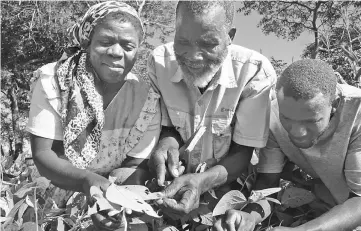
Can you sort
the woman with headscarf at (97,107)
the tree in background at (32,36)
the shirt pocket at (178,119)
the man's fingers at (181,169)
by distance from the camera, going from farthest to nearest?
the tree in background at (32,36) < the shirt pocket at (178,119) < the woman with headscarf at (97,107) < the man's fingers at (181,169)

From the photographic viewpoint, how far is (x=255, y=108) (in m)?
2.03

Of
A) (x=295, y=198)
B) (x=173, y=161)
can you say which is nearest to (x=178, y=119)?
(x=173, y=161)

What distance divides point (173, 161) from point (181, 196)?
21cm

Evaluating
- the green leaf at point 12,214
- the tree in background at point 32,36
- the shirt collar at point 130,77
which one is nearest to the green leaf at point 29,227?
the green leaf at point 12,214

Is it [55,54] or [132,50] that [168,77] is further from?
[55,54]

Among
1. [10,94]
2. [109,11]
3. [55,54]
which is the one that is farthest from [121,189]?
[10,94]

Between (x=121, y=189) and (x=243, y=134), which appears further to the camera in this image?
(x=243, y=134)

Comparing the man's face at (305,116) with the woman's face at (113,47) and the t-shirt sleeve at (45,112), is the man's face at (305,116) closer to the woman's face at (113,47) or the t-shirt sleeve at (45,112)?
the woman's face at (113,47)

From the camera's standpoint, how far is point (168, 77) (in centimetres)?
217

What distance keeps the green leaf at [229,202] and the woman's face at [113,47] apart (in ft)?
2.52

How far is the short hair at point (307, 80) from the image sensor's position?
1659 millimetres

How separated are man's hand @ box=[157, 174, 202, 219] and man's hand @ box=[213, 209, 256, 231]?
0.10m

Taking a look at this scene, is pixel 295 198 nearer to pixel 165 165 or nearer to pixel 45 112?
pixel 165 165

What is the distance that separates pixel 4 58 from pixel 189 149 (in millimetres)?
10520
